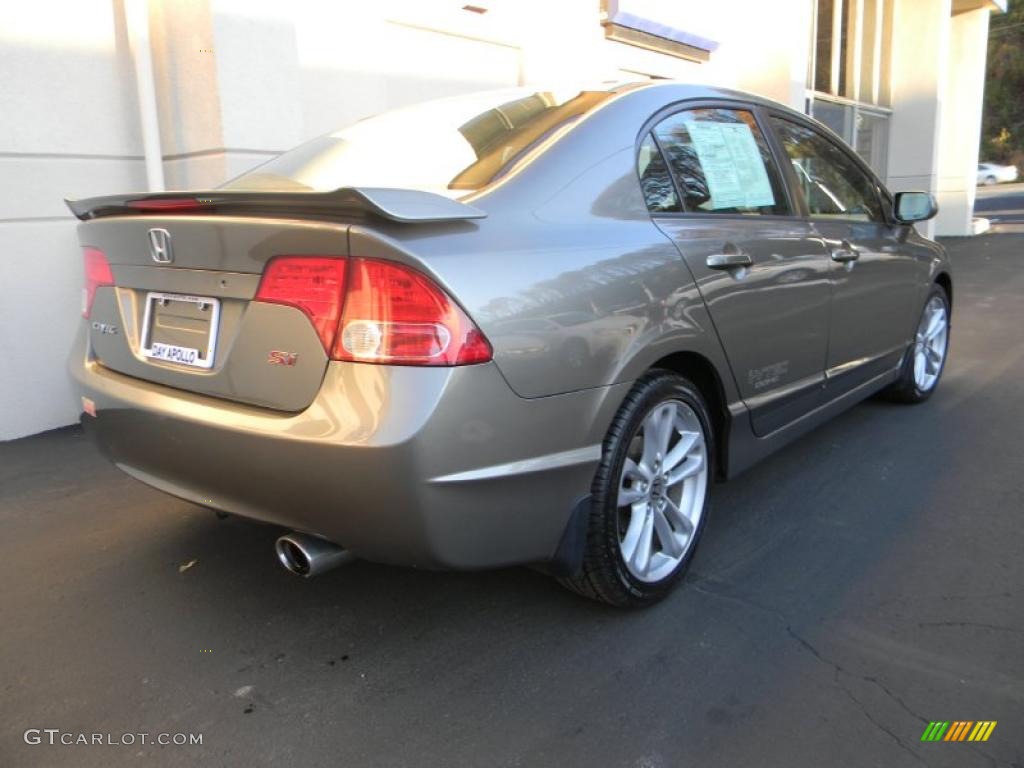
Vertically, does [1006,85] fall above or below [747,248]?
above

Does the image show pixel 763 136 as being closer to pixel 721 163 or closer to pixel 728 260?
pixel 721 163

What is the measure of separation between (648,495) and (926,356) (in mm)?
3231

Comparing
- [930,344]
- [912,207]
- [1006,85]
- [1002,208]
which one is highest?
[1006,85]

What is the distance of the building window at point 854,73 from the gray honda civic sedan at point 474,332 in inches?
426

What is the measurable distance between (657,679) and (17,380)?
4.02 meters

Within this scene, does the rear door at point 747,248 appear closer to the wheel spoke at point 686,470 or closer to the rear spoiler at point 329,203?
the wheel spoke at point 686,470

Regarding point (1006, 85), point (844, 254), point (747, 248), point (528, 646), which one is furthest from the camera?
point (1006, 85)

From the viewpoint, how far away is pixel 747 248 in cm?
310

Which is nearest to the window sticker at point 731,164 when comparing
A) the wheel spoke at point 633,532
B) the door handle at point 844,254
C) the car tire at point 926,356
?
the door handle at point 844,254

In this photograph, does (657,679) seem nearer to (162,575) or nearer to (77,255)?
(162,575)

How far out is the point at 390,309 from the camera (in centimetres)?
206

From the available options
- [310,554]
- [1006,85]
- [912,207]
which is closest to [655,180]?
[310,554]

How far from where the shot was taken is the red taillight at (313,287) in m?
2.11

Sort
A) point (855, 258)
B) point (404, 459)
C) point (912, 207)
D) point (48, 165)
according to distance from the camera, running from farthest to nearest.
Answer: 1. point (48, 165)
2. point (912, 207)
3. point (855, 258)
4. point (404, 459)
